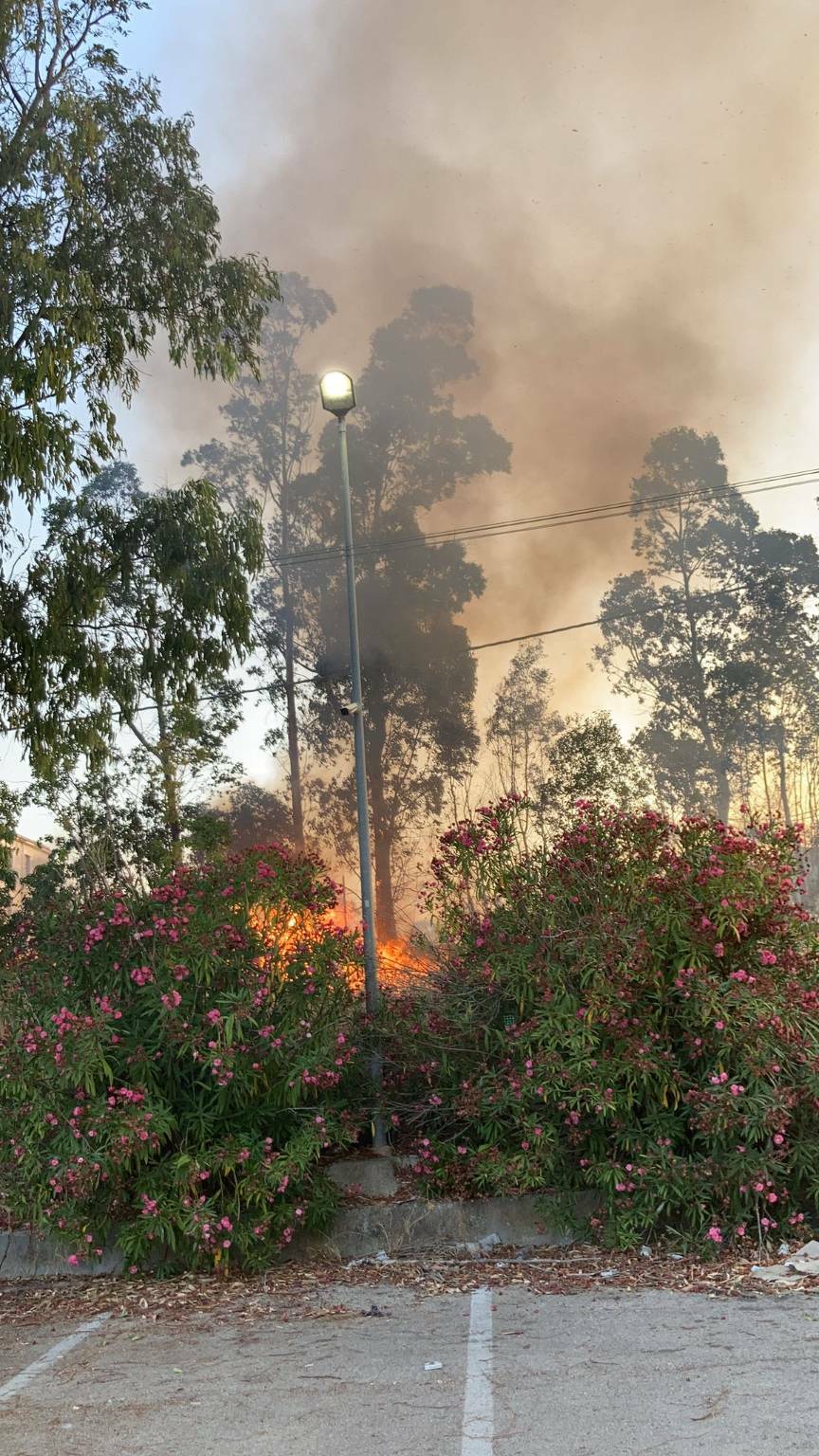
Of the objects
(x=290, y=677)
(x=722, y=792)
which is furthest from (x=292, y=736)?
(x=722, y=792)

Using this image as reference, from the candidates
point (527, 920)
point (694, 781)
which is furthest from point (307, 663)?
point (527, 920)

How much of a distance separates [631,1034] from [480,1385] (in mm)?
2459

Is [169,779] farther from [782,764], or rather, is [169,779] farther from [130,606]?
[782,764]

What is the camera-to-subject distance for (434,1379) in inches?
184

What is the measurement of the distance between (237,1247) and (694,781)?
26.2 metres

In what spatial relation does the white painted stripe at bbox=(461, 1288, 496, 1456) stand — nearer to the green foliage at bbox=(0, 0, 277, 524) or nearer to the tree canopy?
the green foliage at bbox=(0, 0, 277, 524)

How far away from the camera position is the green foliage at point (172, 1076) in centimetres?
641

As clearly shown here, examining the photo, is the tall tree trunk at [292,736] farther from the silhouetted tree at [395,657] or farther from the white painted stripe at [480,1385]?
the white painted stripe at [480,1385]

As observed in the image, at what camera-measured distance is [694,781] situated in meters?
31.4

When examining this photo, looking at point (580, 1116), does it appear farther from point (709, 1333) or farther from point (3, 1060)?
point (3, 1060)

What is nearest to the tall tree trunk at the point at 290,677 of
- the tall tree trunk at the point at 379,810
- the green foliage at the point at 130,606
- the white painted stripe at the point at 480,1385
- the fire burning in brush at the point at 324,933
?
the tall tree trunk at the point at 379,810

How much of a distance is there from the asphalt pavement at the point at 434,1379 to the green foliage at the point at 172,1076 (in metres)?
0.70

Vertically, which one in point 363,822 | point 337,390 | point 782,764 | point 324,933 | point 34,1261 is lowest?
point 34,1261

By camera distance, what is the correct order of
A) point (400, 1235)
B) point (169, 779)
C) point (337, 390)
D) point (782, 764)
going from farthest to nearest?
point (782, 764)
point (169, 779)
point (337, 390)
point (400, 1235)
